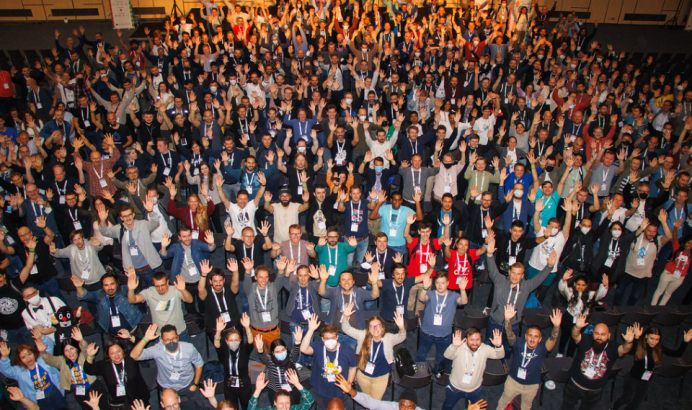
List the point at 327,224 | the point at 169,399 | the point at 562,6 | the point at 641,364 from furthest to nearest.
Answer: the point at 562,6 < the point at 327,224 < the point at 641,364 < the point at 169,399

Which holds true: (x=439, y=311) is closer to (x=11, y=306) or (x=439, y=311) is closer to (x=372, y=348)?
(x=372, y=348)

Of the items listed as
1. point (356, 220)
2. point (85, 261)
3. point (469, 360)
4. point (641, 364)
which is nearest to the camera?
point (469, 360)

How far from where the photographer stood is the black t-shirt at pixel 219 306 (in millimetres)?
5141

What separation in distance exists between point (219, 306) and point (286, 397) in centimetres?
156

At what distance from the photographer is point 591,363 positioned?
15.5 ft

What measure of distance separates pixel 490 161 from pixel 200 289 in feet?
18.4

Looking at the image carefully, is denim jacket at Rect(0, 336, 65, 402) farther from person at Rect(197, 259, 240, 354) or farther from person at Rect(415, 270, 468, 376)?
person at Rect(415, 270, 468, 376)

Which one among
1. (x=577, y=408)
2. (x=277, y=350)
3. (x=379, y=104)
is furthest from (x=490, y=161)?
(x=277, y=350)

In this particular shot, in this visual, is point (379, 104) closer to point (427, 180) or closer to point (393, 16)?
point (427, 180)

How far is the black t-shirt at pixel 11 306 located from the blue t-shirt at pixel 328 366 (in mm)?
3866

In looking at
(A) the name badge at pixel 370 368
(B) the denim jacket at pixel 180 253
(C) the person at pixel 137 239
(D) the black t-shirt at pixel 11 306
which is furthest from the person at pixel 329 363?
(D) the black t-shirt at pixel 11 306

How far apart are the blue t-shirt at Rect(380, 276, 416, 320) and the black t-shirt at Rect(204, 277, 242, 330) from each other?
69.1 inches

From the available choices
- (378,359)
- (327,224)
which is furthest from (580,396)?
(327,224)

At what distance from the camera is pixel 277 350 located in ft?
14.4
